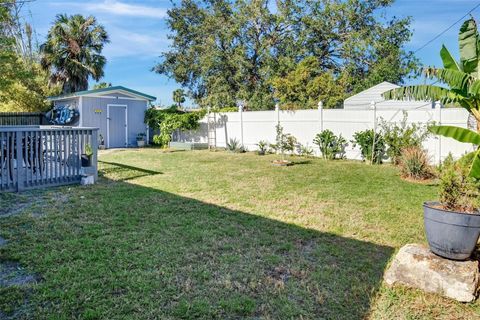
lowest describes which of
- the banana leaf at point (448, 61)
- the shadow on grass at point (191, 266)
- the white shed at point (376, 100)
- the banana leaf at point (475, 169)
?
the shadow on grass at point (191, 266)

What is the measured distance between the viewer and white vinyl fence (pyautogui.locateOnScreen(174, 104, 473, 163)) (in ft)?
31.0

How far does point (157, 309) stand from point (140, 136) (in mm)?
15532

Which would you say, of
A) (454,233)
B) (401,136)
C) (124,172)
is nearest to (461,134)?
(454,233)

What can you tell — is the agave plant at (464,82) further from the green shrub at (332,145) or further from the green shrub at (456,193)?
the green shrub at (332,145)

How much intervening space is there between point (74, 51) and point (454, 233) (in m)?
21.4

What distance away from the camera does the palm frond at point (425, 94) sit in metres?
4.15

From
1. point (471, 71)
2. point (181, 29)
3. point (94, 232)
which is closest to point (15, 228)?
point (94, 232)

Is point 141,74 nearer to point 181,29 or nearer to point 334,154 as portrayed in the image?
point 181,29

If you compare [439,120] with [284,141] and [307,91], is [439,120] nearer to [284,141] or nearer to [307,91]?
[284,141]

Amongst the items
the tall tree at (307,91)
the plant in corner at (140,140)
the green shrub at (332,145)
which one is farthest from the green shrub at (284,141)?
the plant in corner at (140,140)

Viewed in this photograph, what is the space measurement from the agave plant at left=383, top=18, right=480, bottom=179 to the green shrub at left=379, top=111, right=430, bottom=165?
212 inches

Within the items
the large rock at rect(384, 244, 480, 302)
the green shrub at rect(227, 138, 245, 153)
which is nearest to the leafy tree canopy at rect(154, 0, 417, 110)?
the green shrub at rect(227, 138, 245, 153)

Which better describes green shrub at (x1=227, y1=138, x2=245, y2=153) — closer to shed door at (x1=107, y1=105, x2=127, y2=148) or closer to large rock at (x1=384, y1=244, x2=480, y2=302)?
shed door at (x1=107, y1=105, x2=127, y2=148)

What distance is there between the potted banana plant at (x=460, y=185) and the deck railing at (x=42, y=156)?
683cm
